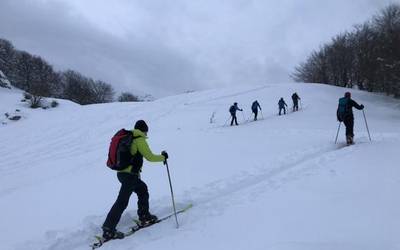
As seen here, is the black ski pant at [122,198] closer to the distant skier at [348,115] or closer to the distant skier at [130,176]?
the distant skier at [130,176]

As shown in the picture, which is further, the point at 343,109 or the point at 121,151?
the point at 343,109

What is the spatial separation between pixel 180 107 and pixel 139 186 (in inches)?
1393

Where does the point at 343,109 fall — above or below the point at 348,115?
above

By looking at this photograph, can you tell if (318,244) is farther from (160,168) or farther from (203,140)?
(203,140)

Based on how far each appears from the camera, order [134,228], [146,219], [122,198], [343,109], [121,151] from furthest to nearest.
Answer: [343,109]
[146,219]
[134,228]
[122,198]
[121,151]

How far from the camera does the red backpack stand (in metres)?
7.29


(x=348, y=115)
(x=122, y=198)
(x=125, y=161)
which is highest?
(x=125, y=161)

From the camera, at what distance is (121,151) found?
287 inches

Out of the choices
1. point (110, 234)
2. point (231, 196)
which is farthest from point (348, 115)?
point (110, 234)

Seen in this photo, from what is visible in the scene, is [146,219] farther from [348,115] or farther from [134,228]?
[348,115]

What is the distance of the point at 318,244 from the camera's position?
6203 mm

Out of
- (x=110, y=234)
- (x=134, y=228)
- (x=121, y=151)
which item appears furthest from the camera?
(x=134, y=228)

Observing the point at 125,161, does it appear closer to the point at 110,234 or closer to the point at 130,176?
the point at 130,176

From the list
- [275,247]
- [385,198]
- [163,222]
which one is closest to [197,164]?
[163,222]
